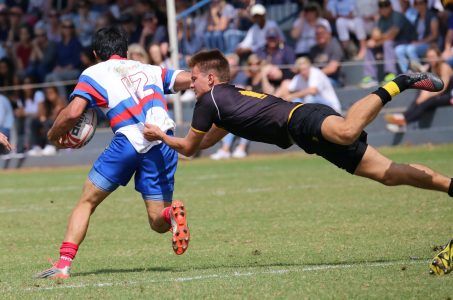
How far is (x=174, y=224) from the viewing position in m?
7.61

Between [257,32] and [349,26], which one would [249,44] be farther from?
[349,26]

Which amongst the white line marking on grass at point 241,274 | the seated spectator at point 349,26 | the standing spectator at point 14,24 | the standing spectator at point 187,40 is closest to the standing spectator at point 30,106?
the standing spectator at point 187,40

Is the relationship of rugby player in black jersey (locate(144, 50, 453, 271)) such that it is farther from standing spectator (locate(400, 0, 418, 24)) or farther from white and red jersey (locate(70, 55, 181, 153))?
standing spectator (locate(400, 0, 418, 24))

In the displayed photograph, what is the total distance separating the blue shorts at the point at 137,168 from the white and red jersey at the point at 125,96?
0.07 meters

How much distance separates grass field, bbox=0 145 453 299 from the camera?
6676mm

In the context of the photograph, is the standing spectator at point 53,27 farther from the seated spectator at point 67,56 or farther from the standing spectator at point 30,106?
the standing spectator at point 30,106

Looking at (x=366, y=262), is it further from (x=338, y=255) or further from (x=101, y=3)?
(x=101, y=3)

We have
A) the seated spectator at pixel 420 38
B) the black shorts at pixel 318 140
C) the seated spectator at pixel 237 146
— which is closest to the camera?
the black shorts at pixel 318 140

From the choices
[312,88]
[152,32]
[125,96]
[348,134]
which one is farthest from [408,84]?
[152,32]

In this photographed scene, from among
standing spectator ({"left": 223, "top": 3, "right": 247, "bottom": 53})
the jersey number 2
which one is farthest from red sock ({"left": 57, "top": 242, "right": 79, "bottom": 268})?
standing spectator ({"left": 223, "top": 3, "right": 247, "bottom": 53})

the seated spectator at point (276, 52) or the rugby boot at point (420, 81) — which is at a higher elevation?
the rugby boot at point (420, 81)

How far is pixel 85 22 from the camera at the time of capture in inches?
939

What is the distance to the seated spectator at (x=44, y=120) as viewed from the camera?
827 inches

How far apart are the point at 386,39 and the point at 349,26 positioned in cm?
120
